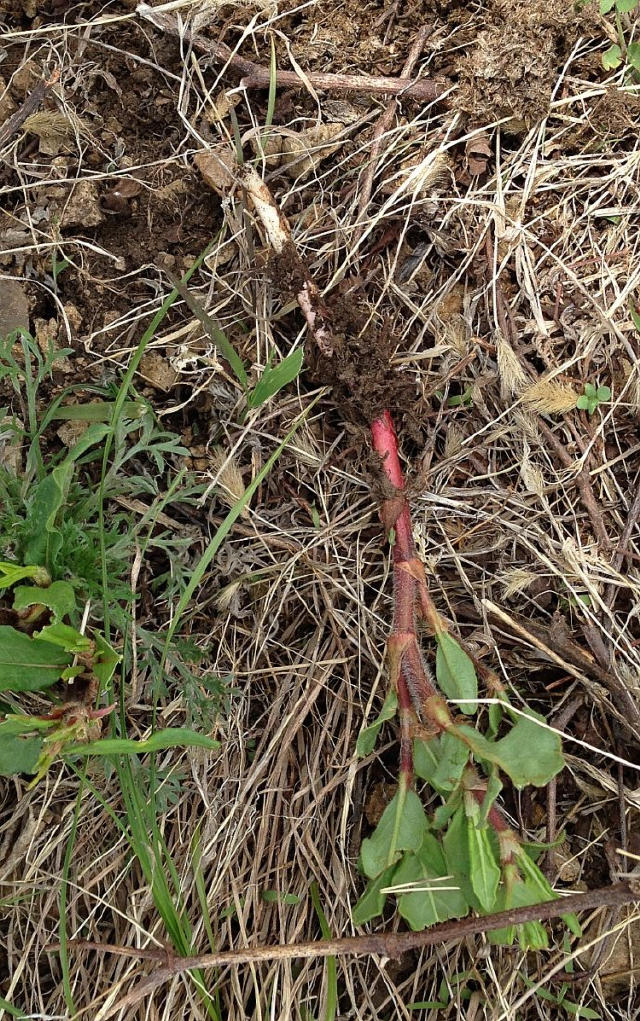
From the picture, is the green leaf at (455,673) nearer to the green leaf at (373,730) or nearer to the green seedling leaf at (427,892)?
the green leaf at (373,730)

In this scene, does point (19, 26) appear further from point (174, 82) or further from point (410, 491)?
point (410, 491)

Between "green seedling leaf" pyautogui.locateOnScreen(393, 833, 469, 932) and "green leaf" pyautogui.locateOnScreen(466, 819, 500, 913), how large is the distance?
0.10m

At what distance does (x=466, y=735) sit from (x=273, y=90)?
65.7 inches

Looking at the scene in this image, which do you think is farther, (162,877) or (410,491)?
(410,491)

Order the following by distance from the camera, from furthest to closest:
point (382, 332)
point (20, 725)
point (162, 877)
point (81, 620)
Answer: point (382, 332) < point (81, 620) < point (162, 877) < point (20, 725)

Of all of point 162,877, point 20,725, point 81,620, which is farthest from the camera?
point 81,620

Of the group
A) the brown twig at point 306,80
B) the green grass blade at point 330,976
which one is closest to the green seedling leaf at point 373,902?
the green grass blade at point 330,976

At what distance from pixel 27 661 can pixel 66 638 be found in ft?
0.35

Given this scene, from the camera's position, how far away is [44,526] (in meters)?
1.68

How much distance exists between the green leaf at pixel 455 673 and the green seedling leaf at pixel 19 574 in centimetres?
92

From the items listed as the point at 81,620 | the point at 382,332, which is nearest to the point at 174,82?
the point at 382,332

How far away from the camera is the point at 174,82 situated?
204 centimetres

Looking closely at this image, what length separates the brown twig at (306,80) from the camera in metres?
2.00

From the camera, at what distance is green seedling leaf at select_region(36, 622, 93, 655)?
1571 millimetres
